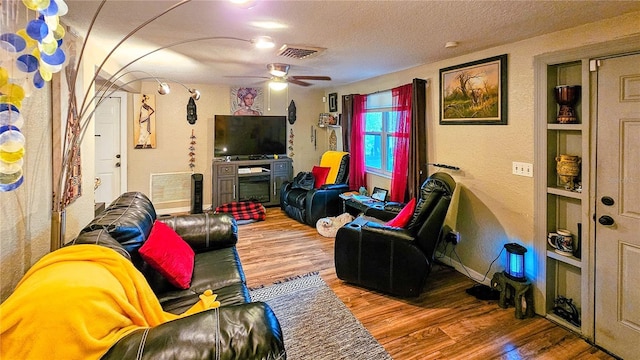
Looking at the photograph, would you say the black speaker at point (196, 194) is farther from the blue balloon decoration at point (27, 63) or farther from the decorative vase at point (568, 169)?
the decorative vase at point (568, 169)

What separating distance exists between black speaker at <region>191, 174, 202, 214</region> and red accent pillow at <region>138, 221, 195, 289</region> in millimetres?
3526

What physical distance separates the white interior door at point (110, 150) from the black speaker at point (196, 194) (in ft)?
3.63

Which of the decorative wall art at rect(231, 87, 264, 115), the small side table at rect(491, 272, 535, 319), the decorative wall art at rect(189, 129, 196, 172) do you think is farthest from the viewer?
the decorative wall art at rect(231, 87, 264, 115)

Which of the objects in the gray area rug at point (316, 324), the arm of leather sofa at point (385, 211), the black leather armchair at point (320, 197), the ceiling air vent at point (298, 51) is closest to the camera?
the gray area rug at point (316, 324)

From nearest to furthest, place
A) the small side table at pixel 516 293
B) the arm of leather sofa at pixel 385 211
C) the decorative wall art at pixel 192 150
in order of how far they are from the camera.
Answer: the small side table at pixel 516 293, the arm of leather sofa at pixel 385 211, the decorative wall art at pixel 192 150

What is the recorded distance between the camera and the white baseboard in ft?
10.6

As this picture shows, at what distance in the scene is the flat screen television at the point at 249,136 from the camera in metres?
Result: 5.93

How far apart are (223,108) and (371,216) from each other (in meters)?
3.66

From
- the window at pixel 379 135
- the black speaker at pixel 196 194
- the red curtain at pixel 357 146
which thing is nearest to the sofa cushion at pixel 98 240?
the window at pixel 379 135

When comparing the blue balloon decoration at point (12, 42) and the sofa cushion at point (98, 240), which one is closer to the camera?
the blue balloon decoration at point (12, 42)

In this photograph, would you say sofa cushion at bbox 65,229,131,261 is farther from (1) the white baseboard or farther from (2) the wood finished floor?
(1) the white baseboard

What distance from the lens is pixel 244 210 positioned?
566 centimetres

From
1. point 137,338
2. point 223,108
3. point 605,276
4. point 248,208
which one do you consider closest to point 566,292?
point 605,276

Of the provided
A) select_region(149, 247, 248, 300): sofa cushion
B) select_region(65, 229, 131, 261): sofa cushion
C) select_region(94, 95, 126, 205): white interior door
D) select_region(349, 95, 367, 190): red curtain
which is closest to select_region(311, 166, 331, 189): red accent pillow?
select_region(349, 95, 367, 190): red curtain
